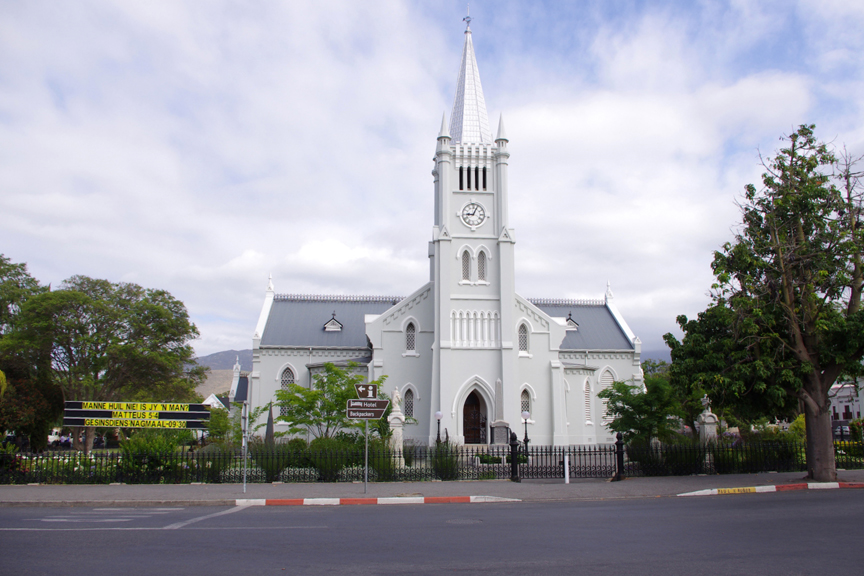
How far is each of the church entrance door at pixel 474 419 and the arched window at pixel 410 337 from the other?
493 cm

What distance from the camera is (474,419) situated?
130 ft

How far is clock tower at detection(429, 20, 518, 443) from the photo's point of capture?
37.9m

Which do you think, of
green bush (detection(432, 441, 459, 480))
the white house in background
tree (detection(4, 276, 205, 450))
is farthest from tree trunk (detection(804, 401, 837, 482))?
the white house in background

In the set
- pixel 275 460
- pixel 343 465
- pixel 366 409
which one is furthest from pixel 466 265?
pixel 366 409

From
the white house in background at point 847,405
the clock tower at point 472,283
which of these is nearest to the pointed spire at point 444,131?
the clock tower at point 472,283

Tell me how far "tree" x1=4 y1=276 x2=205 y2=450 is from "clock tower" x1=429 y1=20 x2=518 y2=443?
2013 centimetres

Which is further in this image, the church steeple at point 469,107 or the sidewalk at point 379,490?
the church steeple at point 469,107

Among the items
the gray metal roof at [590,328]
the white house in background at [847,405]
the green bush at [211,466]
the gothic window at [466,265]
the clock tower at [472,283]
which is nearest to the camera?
the green bush at [211,466]

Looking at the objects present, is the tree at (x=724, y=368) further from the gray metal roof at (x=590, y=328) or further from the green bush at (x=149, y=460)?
the gray metal roof at (x=590, y=328)

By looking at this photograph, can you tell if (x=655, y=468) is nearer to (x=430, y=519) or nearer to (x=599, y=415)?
(x=430, y=519)

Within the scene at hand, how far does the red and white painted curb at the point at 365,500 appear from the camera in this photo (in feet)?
54.2

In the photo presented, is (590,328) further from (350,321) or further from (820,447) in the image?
(820,447)

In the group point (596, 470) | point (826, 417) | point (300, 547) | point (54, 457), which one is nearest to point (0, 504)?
point (54, 457)

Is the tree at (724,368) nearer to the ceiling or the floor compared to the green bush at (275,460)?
nearer to the ceiling
